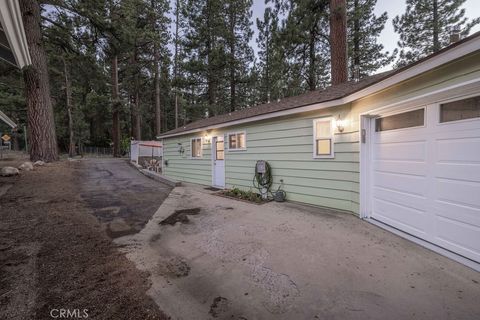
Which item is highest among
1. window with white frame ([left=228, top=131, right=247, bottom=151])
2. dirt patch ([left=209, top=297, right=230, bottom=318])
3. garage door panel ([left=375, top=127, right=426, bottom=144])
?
window with white frame ([left=228, top=131, right=247, bottom=151])

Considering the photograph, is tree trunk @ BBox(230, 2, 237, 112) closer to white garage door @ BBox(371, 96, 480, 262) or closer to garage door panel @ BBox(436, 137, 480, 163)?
white garage door @ BBox(371, 96, 480, 262)

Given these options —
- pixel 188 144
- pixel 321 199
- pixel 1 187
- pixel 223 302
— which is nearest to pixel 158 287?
pixel 223 302

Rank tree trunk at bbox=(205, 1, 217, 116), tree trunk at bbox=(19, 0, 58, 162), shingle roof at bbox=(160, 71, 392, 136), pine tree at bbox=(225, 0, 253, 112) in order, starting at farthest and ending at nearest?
pine tree at bbox=(225, 0, 253, 112) < tree trunk at bbox=(205, 1, 217, 116) < tree trunk at bbox=(19, 0, 58, 162) < shingle roof at bbox=(160, 71, 392, 136)

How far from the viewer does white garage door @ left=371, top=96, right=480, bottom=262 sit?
8.39 feet

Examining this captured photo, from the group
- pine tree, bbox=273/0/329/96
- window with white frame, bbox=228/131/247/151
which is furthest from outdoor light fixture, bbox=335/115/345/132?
Answer: pine tree, bbox=273/0/329/96

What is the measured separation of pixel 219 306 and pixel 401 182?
332cm

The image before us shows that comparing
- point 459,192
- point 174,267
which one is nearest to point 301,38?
point 459,192

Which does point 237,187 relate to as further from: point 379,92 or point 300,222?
point 379,92

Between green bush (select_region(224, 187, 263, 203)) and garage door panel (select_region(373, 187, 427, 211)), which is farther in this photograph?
green bush (select_region(224, 187, 263, 203))

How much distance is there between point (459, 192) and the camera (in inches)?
104

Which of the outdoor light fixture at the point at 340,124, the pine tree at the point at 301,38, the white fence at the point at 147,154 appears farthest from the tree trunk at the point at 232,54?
the outdoor light fixture at the point at 340,124

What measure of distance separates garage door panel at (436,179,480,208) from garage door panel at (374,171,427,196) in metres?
0.23

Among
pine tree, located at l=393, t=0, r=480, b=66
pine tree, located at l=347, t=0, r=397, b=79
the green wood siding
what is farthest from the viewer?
pine tree, located at l=347, t=0, r=397, b=79

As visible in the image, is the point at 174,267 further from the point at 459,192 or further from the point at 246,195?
the point at 246,195
